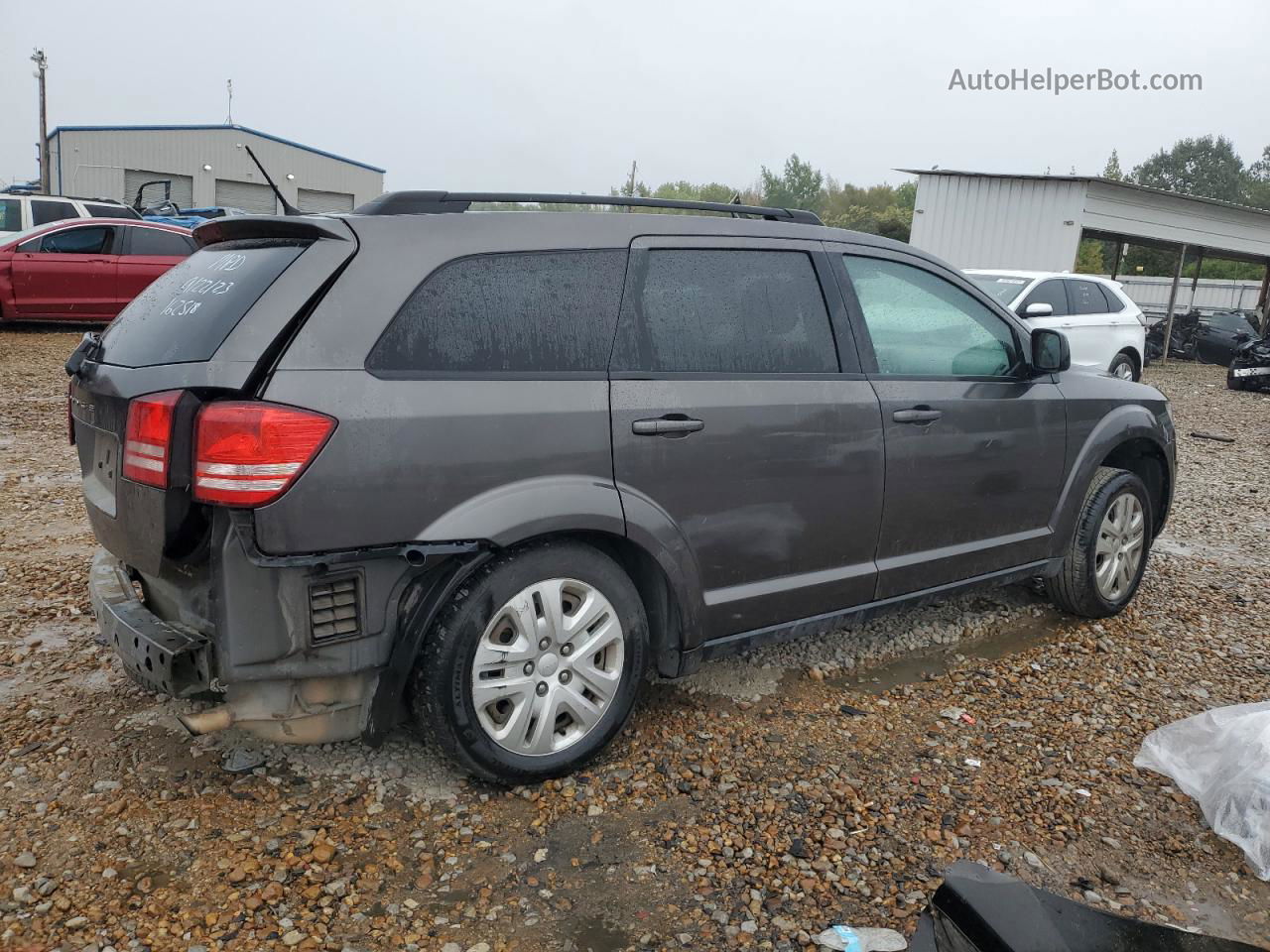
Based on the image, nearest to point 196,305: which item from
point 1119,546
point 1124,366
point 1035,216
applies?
point 1119,546

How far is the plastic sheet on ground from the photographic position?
9.25 ft

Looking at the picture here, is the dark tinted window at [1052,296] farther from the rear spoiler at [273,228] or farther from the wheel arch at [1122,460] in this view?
the rear spoiler at [273,228]

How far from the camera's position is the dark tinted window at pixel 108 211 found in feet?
52.0

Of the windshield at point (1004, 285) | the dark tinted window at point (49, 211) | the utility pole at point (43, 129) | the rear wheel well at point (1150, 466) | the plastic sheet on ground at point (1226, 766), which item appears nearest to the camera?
the plastic sheet on ground at point (1226, 766)

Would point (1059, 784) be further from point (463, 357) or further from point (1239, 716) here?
point (463, 357)

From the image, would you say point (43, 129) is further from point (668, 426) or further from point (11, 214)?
point (668, 426)

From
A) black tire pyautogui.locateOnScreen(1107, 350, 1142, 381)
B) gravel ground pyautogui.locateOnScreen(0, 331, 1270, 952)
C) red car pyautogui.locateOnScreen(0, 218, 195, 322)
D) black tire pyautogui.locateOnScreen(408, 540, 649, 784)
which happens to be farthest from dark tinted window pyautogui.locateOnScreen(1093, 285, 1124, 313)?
red car pyautogui.locateOnScreen(0, 218, 195, 322)

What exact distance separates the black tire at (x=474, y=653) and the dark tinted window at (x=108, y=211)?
52.1 feet

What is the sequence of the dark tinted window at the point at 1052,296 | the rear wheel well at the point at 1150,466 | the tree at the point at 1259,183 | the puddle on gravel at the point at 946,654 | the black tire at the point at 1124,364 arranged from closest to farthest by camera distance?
1. the puddle on gravel at the point at 946,654
2. the rear wheel well at the point at 1150,466
3. the dark tinted window at the point at 1052,296
4. the black tire at the point at 1124,364
5. the tree at the point at 1259,183

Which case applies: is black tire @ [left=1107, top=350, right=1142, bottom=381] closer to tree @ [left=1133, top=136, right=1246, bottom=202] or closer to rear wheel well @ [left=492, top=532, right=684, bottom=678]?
rear wheel well @ [left=492, top=532, right=684, bottom=678]

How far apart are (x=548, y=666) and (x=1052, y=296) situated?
10498 millimetres

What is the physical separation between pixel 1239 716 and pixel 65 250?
14.1 metres

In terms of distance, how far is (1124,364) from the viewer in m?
12.4

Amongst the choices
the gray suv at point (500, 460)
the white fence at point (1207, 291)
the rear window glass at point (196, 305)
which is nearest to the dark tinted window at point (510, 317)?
the gray suv at point (500, 460)
